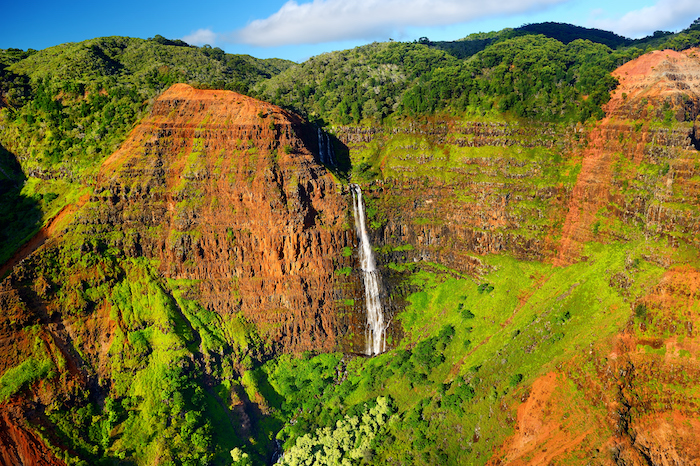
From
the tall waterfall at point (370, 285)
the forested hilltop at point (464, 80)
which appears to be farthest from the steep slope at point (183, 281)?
the forested hilltop at point (464, 80)

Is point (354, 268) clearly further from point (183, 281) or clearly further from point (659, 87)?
point (659, 87)

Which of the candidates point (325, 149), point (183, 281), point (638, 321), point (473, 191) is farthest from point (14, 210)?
point (638, 321)

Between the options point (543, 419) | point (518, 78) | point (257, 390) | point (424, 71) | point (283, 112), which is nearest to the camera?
point (543, 419)

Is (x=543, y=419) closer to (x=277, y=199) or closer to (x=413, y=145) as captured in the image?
(x=277, y=199)

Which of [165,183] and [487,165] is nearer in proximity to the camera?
[165,183]

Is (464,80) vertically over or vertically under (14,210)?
over

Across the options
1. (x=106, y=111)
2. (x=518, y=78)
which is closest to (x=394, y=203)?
(x=518, y=78)
